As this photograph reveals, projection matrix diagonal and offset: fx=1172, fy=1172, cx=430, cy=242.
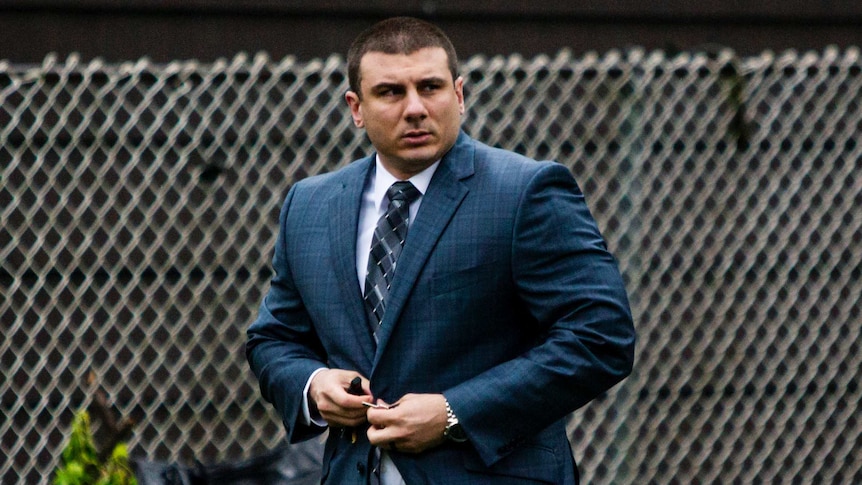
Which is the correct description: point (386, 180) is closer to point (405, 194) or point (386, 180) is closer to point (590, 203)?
point (405, 194)

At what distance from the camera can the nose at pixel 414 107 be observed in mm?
2363

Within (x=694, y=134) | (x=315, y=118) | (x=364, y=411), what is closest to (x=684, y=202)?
(x=694, y=134)

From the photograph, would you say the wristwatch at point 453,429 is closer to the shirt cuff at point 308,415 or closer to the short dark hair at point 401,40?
the shirt cuff at point 308,415

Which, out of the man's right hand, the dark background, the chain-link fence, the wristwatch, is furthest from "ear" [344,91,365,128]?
the dark background

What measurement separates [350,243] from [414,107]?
326mm

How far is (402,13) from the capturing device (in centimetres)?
512

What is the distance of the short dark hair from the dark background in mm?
2650

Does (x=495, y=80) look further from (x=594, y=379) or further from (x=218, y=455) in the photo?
(x=594, y=379)

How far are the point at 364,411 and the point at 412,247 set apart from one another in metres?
0.34

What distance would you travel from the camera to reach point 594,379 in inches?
90.7

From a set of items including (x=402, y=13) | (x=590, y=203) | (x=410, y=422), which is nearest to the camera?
(x=410, y=422)

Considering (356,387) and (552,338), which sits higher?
(552,338)

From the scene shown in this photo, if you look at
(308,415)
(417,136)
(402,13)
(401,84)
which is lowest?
(308,415)

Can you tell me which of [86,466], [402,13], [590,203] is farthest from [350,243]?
[402,13]
